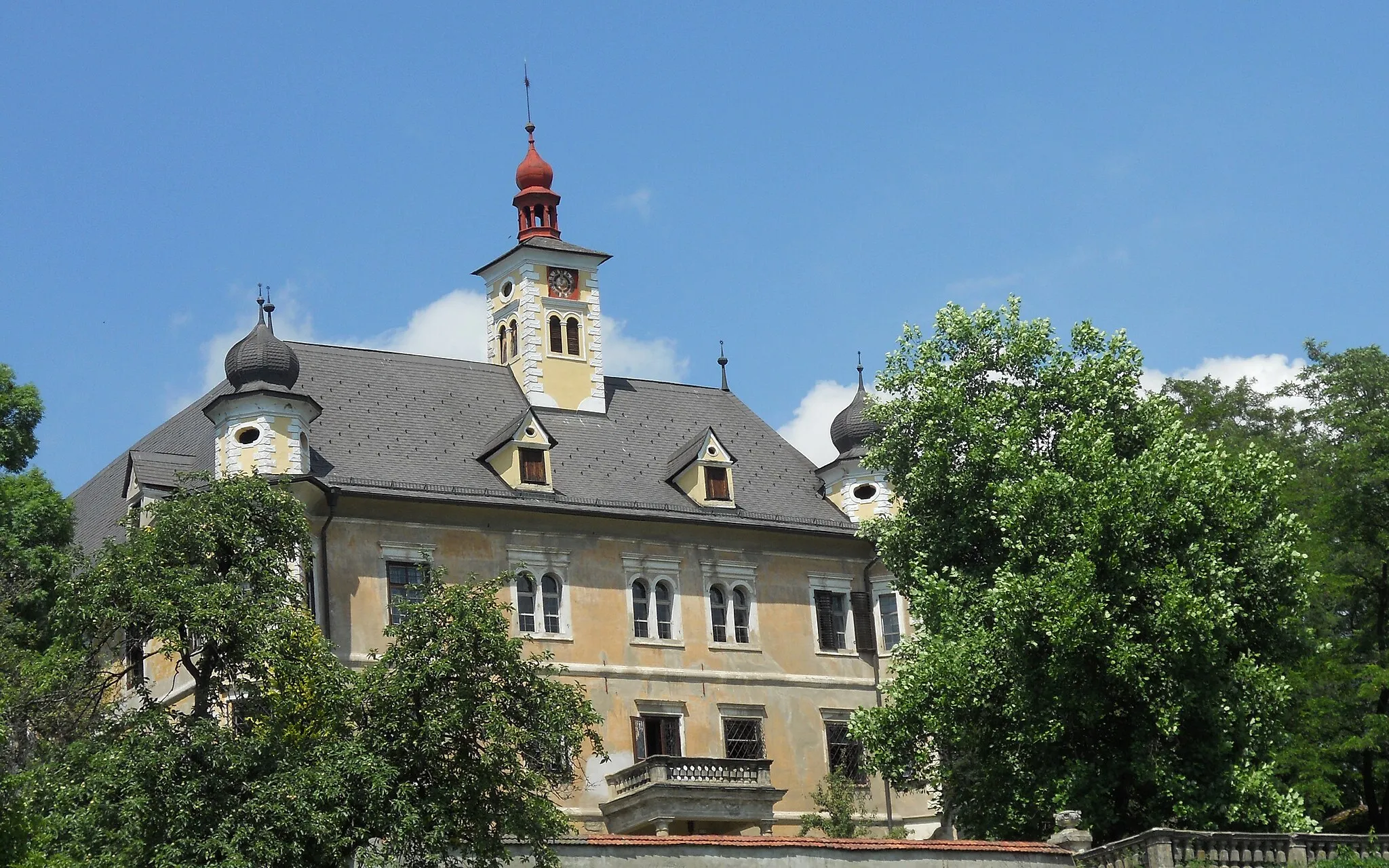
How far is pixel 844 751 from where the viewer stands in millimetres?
52250

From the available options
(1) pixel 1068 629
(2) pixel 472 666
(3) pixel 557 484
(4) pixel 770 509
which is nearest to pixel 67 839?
(2) pixel 472 666

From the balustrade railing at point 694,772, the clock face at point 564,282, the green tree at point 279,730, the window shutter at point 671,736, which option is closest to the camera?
the green tree at point 279,730

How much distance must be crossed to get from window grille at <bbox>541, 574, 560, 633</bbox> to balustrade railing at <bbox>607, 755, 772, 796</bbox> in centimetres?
385

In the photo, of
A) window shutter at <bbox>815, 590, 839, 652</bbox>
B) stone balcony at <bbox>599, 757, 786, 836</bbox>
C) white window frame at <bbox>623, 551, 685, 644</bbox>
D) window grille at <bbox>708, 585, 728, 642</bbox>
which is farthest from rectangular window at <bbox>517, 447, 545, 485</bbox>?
window shutter at <bbox>815, 590, 839, 652</bbox>

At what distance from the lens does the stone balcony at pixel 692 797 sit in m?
46.3

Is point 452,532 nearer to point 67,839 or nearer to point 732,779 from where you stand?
point 732,779

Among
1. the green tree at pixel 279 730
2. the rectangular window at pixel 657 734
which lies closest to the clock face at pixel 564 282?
the rectangular window at pixel 657 734

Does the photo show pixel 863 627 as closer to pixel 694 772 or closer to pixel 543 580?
pixel 694 772

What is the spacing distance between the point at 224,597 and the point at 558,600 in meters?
21.5

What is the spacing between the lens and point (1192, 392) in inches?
2507

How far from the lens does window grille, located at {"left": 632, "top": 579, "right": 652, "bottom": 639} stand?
50.8 metres

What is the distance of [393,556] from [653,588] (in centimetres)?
658

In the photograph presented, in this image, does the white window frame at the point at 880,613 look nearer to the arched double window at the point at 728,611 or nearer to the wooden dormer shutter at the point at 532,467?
the arched double window at the point at 728,611

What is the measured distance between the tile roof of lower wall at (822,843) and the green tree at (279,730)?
4.01 feet
